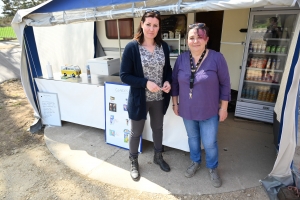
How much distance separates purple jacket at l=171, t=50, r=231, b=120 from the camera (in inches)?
67.6

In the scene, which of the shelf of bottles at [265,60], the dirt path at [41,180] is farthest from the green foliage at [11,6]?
the shelf of bottles at [265,60]

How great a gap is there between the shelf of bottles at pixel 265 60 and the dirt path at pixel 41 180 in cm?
197

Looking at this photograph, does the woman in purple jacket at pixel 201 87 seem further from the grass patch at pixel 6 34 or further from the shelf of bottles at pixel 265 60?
the grass patch at pixel 6 34

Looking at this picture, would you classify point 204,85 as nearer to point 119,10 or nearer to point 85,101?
point 119,10

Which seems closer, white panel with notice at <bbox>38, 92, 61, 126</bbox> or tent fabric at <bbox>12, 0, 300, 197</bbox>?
tent fabric at <bbox>12, 0, 300, 197</bbox>

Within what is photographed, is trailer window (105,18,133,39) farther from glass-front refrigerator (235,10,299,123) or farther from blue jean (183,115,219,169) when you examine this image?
blue jean (183,115,219,169)

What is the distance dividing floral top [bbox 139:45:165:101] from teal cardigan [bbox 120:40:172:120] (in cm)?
4

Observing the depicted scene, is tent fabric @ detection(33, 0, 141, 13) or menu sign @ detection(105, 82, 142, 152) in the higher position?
tent fabric @ detection(33, 0, 141, 13)

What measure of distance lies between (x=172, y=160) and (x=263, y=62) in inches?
90.2

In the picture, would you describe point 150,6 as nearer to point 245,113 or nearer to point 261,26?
point 261,26

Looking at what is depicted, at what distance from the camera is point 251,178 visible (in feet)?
7.19

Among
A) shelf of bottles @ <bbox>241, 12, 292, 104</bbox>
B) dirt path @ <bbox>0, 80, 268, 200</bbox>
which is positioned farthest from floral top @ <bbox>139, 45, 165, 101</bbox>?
shelf of bottles @ <bbox>241, 12, 292, 104</bbox>

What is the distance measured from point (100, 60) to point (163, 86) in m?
1.75

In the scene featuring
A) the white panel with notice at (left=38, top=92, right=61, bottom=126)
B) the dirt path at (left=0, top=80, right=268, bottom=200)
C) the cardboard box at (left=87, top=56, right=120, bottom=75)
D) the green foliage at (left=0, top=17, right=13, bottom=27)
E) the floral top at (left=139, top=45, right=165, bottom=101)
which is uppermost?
the green foliage at (left=0, top=17, right=13, bottom=27)
